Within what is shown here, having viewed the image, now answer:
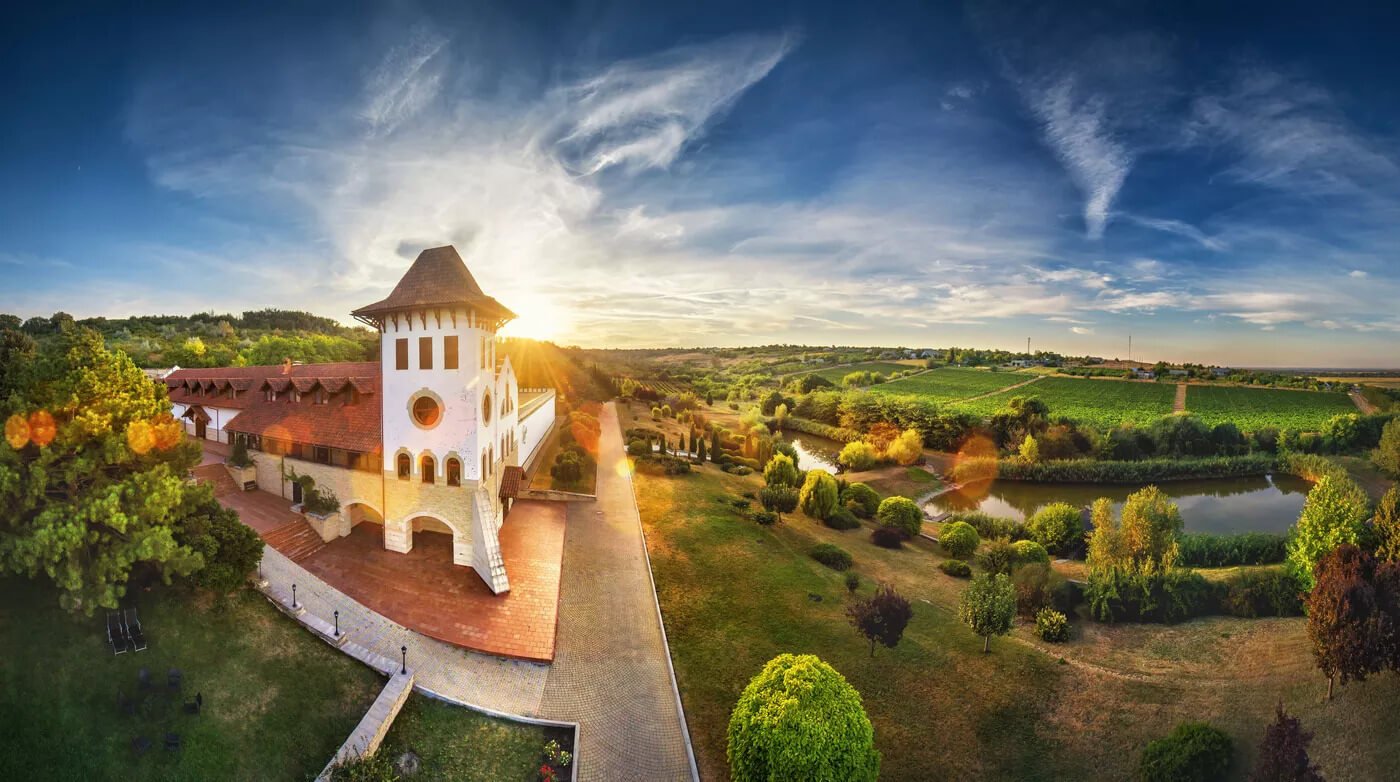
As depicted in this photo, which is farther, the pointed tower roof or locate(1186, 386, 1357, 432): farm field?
locate(1186, 386, 1357, 432): farm field

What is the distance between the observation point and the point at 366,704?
13.4 meters

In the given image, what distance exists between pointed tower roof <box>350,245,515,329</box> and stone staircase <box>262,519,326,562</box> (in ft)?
28.8

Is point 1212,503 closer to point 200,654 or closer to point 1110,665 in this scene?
point 1110,665

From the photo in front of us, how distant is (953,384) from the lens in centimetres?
7494

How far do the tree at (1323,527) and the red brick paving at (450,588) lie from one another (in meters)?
27.6

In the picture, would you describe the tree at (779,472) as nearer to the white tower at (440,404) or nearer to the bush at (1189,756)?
the white tower at (440,404)

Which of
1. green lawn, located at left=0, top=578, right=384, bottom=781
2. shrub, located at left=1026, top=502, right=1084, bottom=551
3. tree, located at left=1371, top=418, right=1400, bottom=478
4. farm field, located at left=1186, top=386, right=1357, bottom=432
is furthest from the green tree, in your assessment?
farm field, located at left=1186, top=386, right=1357, bottom=432

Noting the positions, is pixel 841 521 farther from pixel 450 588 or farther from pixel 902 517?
pixel 450 588

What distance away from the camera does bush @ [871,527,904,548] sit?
92.8ft

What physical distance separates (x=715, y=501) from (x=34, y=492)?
1064 inches

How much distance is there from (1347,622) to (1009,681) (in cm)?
755

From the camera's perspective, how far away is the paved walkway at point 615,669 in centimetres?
1273

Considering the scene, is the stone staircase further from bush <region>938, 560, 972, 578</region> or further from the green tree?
bush <region>938, 560, 972, 578</region>

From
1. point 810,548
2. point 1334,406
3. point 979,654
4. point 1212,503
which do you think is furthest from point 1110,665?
point 1334,406
